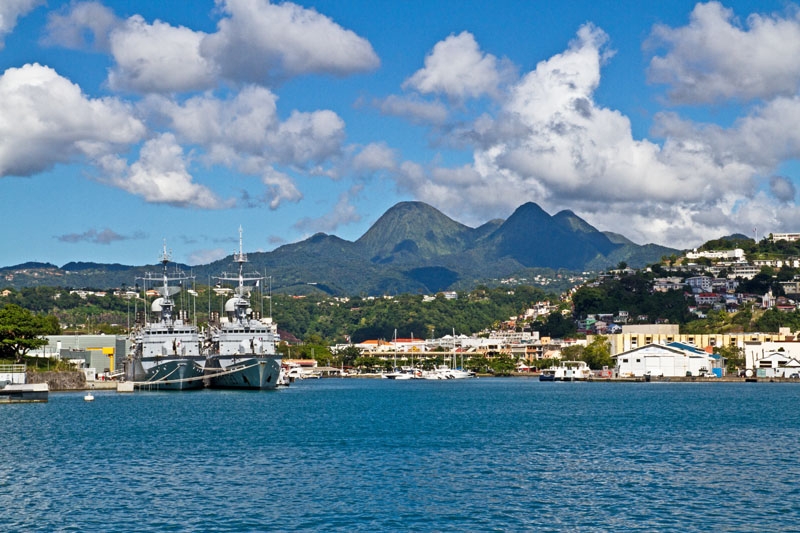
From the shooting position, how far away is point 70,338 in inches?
5276

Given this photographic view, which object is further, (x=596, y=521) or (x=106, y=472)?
(x=106, y=472)

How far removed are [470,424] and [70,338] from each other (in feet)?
279

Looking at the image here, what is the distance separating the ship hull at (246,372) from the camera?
103 metres

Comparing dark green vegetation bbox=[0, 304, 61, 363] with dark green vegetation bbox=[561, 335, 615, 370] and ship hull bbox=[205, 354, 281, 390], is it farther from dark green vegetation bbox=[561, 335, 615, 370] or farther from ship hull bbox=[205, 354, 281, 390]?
dark green vegetation bbox=[561, 335, 615, 370]

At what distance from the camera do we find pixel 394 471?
135 ft

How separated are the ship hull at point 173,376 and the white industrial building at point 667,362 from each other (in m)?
85.6

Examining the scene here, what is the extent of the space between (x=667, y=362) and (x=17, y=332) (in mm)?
106079

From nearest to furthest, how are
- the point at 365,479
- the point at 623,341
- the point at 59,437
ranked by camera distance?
the point at 365,479 < the point at 59,437 < the point at 623,341

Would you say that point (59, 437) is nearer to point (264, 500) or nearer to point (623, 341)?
point (264, 500)

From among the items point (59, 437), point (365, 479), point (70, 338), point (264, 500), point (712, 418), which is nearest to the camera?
point (264, 500)

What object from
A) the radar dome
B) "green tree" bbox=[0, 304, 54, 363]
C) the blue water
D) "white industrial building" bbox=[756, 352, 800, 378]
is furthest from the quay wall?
"white industrial building" bbox=[756, 352, 800, 378]

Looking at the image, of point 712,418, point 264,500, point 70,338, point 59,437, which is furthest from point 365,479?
point 70,338

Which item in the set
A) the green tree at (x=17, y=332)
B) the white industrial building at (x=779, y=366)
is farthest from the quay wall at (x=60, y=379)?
the white industrial building at (x=779, y=366)

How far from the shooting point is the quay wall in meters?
99.3
